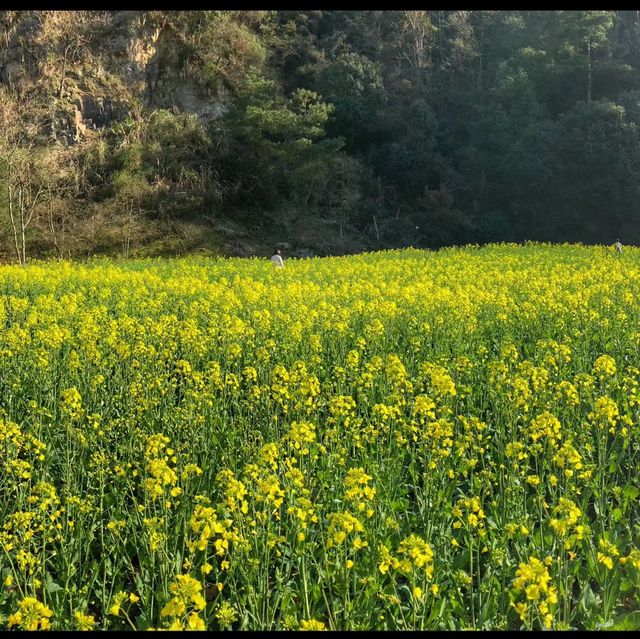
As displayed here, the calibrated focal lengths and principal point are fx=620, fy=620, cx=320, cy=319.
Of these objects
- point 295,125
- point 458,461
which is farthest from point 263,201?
point 458,461

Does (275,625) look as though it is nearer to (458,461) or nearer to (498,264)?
(458,461)

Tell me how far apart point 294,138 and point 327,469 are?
1244 inches

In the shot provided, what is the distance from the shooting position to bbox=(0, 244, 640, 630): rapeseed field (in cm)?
309

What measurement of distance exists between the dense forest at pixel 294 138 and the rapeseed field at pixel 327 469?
864 inches

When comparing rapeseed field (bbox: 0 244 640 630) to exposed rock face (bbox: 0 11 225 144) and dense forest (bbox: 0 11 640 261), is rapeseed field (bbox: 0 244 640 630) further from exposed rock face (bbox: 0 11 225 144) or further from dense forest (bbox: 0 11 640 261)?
exposed rock face (bbox: 0 11 225 144)

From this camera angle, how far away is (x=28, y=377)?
22.0ft

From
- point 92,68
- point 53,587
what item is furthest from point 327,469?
point 92,68

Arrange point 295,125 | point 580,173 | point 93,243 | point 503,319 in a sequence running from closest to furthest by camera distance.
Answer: point 503,319 < point 93,243 < point 295,125 < point 580,173

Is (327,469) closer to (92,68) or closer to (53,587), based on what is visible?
(53,587)

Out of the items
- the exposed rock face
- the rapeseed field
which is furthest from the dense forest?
the rapeseed field

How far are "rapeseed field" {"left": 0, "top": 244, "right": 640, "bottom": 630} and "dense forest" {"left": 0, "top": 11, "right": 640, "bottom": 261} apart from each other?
21.9 metres

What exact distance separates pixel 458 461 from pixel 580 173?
3340 centimetres

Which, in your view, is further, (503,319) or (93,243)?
(93,243)

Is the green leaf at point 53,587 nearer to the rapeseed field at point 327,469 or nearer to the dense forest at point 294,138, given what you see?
the rapeseed field at point 327,469
